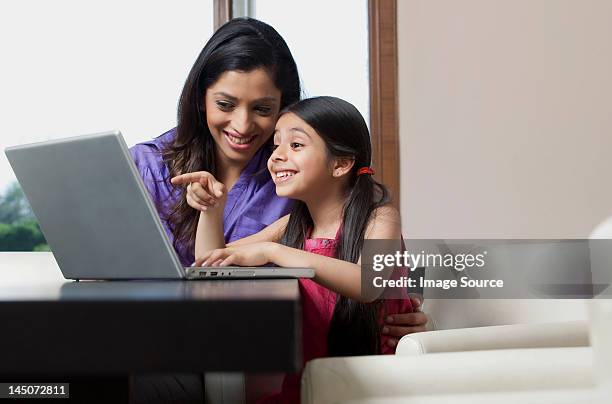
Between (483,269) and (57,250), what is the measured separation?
826mm

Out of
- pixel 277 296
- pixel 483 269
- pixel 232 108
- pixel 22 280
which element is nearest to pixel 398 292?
pixel 483 269

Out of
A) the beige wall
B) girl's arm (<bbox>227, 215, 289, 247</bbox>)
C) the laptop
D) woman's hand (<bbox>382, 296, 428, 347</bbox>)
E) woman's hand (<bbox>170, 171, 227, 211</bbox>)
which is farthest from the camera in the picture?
the beige wall

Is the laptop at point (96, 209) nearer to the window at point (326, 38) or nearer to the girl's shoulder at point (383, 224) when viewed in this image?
the girl's shoulder at point (383, 224)

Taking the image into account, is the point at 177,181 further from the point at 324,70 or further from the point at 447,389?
the point at 324,70

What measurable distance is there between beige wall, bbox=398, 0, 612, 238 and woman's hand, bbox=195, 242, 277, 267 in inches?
71.7

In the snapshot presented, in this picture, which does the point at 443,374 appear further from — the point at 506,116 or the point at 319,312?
the point at 506,116

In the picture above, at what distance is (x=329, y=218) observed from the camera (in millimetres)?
1839

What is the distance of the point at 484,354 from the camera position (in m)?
1.12

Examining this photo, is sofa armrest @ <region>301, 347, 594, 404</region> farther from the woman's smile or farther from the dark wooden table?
the woman's smile

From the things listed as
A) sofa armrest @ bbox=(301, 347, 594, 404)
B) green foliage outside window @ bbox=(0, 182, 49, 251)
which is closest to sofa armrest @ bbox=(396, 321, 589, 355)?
sofa armrest @ bbox=(301, 347, 594, 404)

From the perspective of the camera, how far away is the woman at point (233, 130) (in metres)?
2.00

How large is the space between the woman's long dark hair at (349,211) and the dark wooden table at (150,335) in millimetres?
1072

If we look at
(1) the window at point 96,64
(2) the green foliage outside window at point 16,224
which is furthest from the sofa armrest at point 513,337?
(2) the green foliage outside window at point 16,224

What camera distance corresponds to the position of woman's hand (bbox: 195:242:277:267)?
127 centimetres
